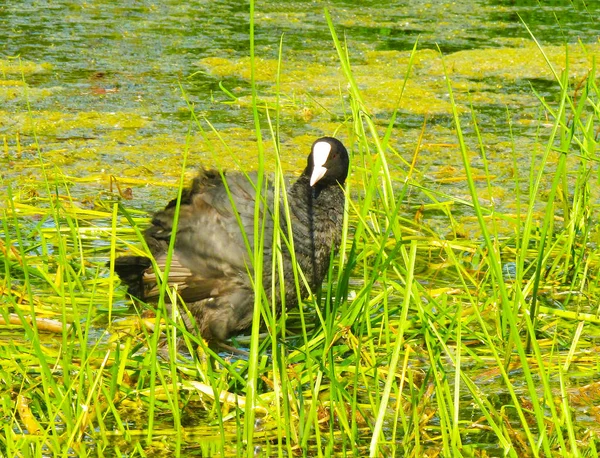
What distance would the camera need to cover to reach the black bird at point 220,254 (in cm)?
277

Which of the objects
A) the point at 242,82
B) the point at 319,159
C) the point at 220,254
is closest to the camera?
the point at 220,254

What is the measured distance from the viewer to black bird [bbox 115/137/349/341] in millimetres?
2773

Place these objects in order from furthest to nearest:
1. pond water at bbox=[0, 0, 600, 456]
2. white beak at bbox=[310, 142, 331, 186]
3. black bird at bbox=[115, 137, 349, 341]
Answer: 1. pond water at bbox=[0, 0, 600, 456]
2. white beak at bbox=[310, 142, 331, 186]
3. black bird at bbox=[115, 137, 349, 341]

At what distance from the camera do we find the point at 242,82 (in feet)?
18.1

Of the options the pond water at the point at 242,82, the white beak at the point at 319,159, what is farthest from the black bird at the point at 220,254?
the pond water at the point at 242,82

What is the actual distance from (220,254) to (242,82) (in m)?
2.89

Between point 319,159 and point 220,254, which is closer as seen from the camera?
point 220,254

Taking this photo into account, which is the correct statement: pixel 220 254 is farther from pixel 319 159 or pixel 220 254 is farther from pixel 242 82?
pixel 242 82

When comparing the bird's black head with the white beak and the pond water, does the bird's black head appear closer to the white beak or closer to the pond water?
the white beak

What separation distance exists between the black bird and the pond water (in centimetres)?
64

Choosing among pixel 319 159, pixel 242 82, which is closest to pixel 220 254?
pixel 319 159

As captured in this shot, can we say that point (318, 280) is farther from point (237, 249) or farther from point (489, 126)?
point (489, 126)

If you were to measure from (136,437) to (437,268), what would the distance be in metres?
1.40

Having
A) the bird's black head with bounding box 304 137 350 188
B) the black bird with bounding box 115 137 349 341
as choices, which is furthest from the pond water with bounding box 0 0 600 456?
the black bird with bounding box 115 137 349 341
